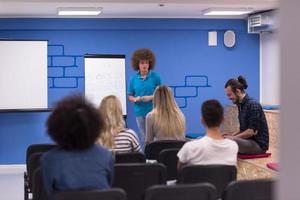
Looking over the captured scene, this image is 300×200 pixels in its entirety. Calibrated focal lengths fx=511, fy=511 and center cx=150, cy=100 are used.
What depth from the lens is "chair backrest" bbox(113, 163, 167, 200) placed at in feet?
9.99

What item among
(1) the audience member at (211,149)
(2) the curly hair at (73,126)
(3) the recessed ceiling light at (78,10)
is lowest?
(1) the audience member at (211,149)

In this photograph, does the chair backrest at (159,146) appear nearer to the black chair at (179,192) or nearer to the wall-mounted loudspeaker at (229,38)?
the black chair at (179,192)

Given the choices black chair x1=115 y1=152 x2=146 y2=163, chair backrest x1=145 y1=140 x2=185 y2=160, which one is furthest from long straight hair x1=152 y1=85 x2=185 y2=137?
black chair x1=115 y1=152 x2=146 y2=163

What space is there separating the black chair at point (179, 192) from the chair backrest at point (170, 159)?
147 centimetres

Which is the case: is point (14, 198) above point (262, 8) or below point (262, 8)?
below

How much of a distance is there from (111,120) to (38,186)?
89 cm

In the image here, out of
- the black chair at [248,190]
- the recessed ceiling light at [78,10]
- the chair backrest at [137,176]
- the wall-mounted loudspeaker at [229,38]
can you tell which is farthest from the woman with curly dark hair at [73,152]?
the wall-mounted loudspeaker at [229,38]

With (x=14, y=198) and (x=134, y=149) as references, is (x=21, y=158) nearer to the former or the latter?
(x=14, y=198)

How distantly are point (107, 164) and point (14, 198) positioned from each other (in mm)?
3377

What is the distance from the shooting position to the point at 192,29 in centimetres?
815

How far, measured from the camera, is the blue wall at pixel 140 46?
7.66m

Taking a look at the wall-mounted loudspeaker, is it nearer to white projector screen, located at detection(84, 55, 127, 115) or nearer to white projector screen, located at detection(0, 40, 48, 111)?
white projector screen, located at detection(84, 55, 127, 115)

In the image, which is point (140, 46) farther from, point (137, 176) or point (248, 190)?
point (248, 190)

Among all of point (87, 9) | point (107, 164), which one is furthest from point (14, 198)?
point (107, 164)
